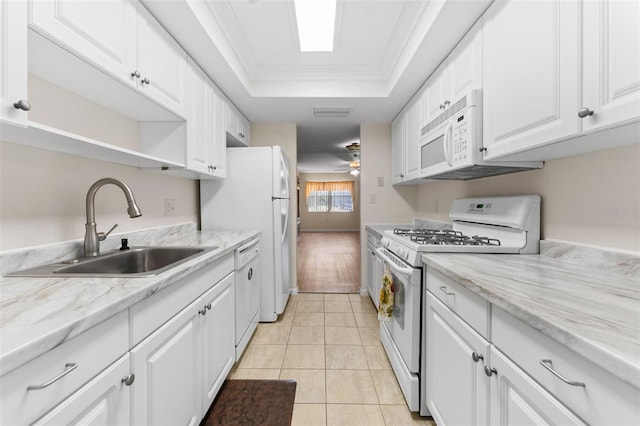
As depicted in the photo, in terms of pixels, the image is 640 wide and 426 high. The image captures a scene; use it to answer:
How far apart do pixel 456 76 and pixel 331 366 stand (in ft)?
6.98

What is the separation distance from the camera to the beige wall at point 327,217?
10.5m

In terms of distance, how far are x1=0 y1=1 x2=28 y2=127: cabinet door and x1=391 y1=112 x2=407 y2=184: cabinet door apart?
2.67 m

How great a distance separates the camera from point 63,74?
3.68ft

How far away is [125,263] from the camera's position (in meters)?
1.45

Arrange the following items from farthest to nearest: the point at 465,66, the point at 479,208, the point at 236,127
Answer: the point at 236,127 → the point at 479,208 → the point at 465,66

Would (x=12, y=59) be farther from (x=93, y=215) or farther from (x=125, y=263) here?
(x=125, y=263)

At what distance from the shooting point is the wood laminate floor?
11.9ft

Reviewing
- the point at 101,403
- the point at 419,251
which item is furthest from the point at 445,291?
the point at 101,403

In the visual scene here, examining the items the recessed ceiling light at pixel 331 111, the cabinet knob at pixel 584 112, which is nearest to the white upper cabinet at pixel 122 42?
the recessed ceiling light at pixel 331 111

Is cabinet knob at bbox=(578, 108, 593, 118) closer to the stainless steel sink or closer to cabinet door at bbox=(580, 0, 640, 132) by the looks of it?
cabinet door at bbox=(580, 0, 640, 132)

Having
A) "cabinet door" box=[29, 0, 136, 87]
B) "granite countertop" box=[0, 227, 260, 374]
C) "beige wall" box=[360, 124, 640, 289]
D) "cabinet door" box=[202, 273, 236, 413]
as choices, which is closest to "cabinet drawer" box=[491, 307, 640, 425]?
"beige wall" box=[360, 124, 640, 289]

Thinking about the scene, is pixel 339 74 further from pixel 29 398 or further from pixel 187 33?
pixel 29 398

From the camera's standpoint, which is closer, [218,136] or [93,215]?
[93,215]

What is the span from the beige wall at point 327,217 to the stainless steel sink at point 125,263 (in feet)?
29.3
